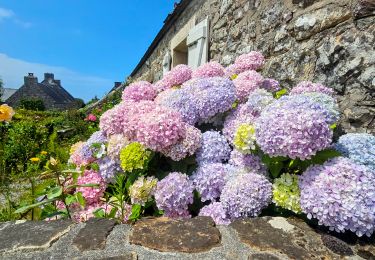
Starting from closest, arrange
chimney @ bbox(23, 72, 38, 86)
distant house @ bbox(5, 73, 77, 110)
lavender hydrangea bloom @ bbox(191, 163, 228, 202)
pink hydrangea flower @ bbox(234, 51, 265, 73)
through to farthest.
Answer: lavender hydrangea bloom @ bbox(191, 163, 228, 202) → pink hydrangea flower @ bbox(234, 51, 265, 73) → distant house @ bbox(5, 73, 77, 110) → chimney @ bbox(23, 72, 38, 86)

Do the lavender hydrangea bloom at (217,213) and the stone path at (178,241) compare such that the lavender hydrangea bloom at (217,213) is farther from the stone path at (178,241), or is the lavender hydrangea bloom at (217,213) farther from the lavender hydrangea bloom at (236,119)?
the lavender hydrangea bloom at (236,119)

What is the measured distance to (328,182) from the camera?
5.16 feet

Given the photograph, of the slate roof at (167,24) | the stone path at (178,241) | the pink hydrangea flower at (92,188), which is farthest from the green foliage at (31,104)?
the stone path at (178,241)

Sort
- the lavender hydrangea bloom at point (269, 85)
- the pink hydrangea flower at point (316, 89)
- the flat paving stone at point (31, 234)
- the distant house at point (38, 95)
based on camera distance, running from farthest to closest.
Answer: the distant house at point (38, 95)
the lavender hydrangea bloom at point (269, 85)
the pink hydrangea flower at point (316, 89)
the flat paving stone at point (31, 234)

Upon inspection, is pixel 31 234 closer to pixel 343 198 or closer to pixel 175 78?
pixel 343 198

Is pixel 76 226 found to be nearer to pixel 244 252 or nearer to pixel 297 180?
pixel 244 252

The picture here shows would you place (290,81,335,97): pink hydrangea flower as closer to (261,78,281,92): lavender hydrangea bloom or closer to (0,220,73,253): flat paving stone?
(261,78,281,92): lavender hydrangea bloom

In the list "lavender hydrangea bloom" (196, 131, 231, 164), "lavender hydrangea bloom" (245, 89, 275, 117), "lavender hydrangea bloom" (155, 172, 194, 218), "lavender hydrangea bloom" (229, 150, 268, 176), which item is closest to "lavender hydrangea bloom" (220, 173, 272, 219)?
"lavender hydrangea bloom" (229, 150, 268, 176)

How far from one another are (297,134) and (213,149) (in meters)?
0.67

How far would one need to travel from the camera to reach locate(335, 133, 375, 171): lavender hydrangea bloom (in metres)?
1.80

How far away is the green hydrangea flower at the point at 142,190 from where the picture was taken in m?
1.99

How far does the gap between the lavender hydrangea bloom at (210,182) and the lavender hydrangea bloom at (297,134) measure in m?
0.41

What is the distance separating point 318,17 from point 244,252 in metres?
2.08

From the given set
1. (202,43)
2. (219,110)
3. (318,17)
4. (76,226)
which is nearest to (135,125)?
(219,110)
